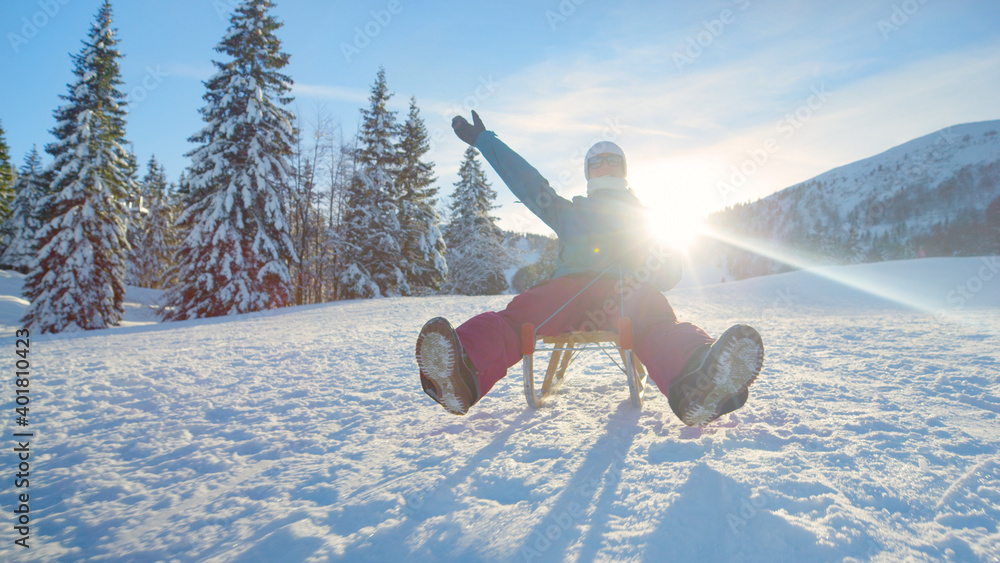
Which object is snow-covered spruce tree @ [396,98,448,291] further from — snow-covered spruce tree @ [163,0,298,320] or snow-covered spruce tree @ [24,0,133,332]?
snow-covered spruce tree @ [24,0,133,332]

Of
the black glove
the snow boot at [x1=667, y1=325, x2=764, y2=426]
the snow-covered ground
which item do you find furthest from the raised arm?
the snow boot at [x1=667, y1=325, x2=764, y2=426]

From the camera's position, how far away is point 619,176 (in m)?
3.15

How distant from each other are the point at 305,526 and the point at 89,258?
18.4 meters

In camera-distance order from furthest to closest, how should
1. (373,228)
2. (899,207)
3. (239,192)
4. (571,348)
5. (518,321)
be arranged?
1. (899,207)
2. (373,228)
3. (239,192)
4. (571,348)
5. (518,321)

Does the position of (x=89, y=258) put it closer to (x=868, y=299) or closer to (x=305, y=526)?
(x=305, y=526)

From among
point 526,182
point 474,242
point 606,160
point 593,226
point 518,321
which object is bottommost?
point 518,321

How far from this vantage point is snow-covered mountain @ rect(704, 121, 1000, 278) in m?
52.9

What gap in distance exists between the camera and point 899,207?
6053 centimetres

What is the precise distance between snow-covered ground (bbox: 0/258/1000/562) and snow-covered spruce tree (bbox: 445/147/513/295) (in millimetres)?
22558

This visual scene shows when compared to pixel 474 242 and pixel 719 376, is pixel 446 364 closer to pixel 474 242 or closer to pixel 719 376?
pixel 719 376

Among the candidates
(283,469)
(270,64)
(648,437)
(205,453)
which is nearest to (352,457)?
(283,469)

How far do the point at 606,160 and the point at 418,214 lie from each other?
718 inches

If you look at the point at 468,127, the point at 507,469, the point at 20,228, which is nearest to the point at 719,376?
the point at 507,469

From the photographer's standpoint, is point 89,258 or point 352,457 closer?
point 352,457
